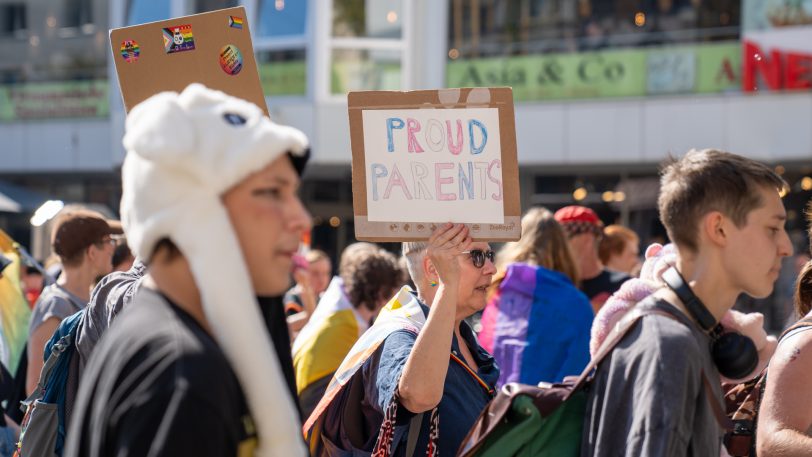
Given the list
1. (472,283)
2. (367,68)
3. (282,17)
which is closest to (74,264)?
(472,283)

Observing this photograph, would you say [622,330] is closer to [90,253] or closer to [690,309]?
[690,309]

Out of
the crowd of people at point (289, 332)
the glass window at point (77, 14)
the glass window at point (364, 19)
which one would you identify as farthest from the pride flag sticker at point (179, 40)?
the glass window at point (77, 14)

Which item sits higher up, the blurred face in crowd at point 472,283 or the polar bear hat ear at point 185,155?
the polar bear hat ear at point 185,155

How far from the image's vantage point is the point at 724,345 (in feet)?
9.00

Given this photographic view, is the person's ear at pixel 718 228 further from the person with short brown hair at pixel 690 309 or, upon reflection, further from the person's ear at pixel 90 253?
the person's ear at pixel 90 253

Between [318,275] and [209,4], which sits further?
[209,4]

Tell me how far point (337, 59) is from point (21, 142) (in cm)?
819

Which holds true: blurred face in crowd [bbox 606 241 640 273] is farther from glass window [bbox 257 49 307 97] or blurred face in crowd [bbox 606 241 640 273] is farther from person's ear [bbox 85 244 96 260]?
glass window [bbox 257 49 307 97]

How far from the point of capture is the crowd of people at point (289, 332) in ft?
6.63

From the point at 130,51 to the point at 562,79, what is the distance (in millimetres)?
16164

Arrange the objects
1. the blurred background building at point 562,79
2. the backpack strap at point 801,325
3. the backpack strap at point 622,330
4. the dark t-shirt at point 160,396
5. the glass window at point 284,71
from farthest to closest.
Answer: the glass window at point 284,71 → the blurred background building at point 562,79 → the backpack strap at point 801,325 → the backpack strap at point 622,330 → the dark t-shirt at point 160,396

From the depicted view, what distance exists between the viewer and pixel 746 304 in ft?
53.6

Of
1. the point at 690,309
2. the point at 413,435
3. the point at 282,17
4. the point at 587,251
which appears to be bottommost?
the point at 587,251

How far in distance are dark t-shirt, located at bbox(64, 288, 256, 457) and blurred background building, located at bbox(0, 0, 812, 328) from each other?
1603cm
